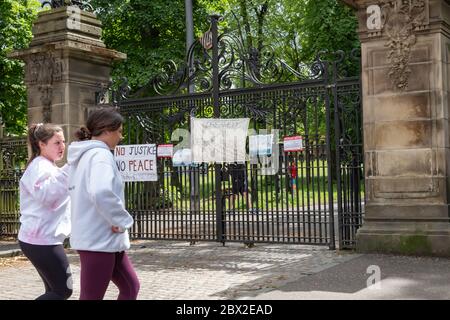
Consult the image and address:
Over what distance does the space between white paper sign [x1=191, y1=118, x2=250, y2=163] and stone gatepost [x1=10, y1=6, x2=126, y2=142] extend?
8.91ft

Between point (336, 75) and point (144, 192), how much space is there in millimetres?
4365

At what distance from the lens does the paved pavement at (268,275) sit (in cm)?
645

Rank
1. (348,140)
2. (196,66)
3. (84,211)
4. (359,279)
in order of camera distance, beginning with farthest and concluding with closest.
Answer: (196,66)
(348,140)
(359,279)
(84,211)

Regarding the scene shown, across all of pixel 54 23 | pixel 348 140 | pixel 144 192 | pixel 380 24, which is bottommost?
pixel 144 192

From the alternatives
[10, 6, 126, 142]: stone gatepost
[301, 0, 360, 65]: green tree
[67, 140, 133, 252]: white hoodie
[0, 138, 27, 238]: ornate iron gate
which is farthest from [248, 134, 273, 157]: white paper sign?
[301, 0, 360, 65]: green tree

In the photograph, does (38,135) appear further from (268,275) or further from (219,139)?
(219,139)

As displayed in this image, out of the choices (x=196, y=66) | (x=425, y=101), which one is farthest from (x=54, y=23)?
(x=425, y=101)

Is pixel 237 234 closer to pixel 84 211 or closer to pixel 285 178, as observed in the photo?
pixel 285 178

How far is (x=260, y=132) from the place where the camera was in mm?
10234

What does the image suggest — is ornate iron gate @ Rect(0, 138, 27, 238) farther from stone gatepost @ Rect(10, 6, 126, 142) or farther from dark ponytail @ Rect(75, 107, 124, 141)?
dark ponytail @ Rect(75, 107, 124, 141)

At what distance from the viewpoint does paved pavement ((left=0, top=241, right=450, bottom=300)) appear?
6445mm

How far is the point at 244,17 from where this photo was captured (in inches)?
1335

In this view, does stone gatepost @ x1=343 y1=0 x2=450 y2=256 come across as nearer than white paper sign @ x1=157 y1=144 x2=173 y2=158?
Yes

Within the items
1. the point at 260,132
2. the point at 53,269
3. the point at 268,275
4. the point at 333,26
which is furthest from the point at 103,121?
the point at 333,26
